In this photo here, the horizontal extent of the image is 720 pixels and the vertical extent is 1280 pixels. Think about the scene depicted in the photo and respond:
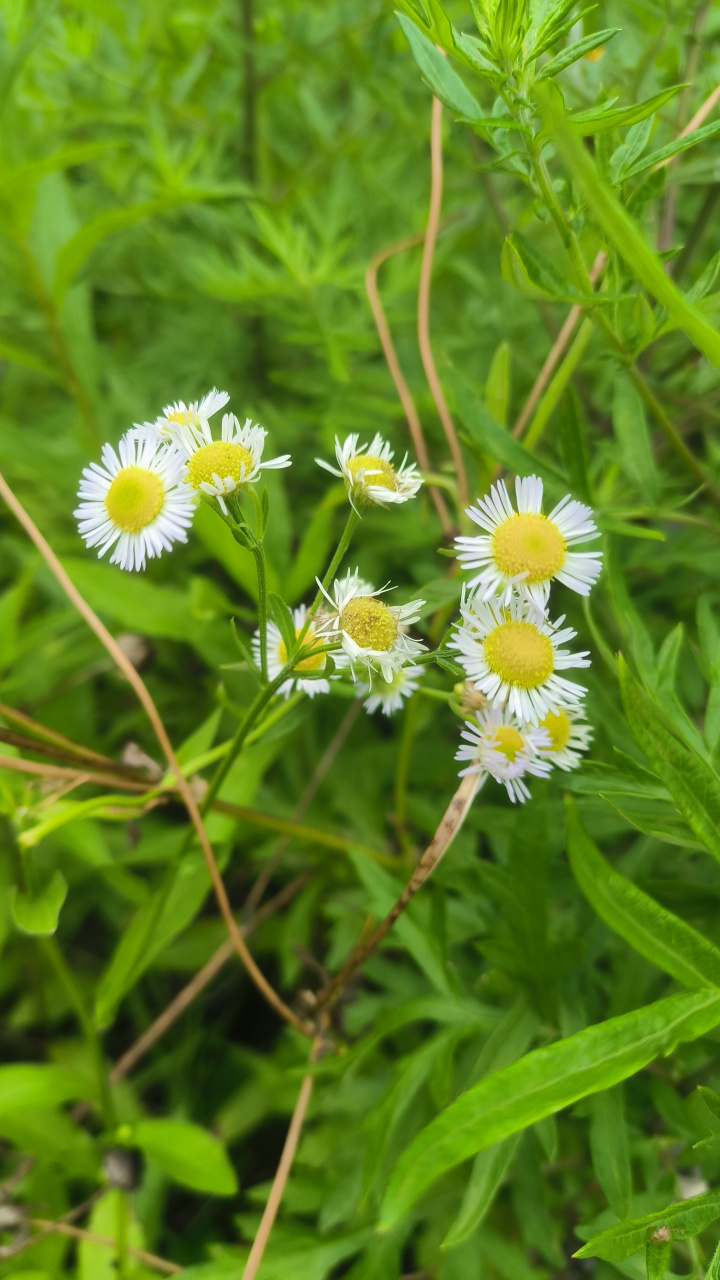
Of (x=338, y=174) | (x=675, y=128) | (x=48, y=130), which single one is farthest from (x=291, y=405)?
(x=675, y=128)

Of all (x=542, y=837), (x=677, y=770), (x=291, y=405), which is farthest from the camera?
(x=291, y=405)

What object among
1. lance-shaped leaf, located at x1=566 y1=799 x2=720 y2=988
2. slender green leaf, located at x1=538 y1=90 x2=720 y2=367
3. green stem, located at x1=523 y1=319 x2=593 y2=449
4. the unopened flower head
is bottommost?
lance-shaped leaf, located at x1=566 y1=799 x2=720 y2=988

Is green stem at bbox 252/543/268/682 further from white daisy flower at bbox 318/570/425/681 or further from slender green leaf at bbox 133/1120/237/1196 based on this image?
slender green leaf at bbox 133/1120/237/1196

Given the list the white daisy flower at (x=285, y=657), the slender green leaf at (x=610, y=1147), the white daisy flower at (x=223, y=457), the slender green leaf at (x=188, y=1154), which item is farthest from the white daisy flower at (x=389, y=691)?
the slender green leaf at (x=188, y=1154)

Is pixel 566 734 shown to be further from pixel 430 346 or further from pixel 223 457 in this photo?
pixel 430 346

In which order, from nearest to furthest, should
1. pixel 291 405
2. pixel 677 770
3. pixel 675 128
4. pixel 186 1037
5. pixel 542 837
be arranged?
1. pixel 677 770
2. pixel 542 837
3. pixel 675 128
4. pixel 186 1037
5. pixel 291 405

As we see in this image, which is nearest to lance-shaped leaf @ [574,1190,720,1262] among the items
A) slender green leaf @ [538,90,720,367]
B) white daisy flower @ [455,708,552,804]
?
white daisy flower @ [455,708,552,804]

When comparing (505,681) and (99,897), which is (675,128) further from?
(99,897)
